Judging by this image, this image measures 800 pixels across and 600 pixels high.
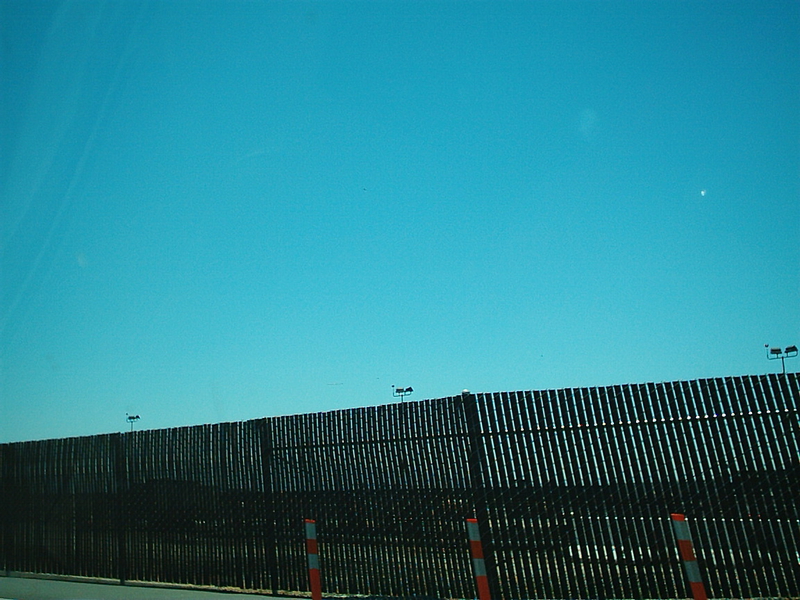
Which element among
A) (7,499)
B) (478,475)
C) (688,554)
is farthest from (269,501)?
(7,499)

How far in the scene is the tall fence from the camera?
686cm

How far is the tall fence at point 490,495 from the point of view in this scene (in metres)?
6.86

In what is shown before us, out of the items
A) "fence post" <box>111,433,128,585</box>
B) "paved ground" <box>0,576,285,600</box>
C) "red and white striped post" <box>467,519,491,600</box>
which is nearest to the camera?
"red and white striped post" <box>467,519,491,600</box>

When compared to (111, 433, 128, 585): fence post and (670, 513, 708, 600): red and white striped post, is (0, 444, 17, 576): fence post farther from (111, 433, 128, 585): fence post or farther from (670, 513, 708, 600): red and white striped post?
(670, 513, 708, 600): red and white striped post

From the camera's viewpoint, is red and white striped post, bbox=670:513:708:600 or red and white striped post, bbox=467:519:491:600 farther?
red and white striped post, bbox=467:519:491:600

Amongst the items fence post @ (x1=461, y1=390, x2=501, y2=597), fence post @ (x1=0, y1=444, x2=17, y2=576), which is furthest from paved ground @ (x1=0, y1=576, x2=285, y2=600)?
fence post @ (x1=461, y1=390, x2=501, y2=597)

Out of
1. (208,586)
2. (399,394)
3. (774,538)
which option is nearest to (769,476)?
(774,538)

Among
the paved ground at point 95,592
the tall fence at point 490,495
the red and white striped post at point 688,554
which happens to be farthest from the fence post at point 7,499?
the red and white striped post at point 688,554

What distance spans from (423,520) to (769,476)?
3.80 m

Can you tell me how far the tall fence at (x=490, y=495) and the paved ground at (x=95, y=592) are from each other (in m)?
0.35

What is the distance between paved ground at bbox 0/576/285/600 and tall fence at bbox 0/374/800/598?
347 mm

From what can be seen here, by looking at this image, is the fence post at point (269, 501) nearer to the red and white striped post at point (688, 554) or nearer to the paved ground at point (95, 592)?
the paved ground at point (95, 592)

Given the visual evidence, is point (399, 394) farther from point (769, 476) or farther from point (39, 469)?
point (769, 476)

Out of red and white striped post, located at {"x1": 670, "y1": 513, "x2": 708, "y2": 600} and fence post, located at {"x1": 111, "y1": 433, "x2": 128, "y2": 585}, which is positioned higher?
fence post, located at {"x1": 111, "y1": 433, "x2": 128, "y2": 585}
